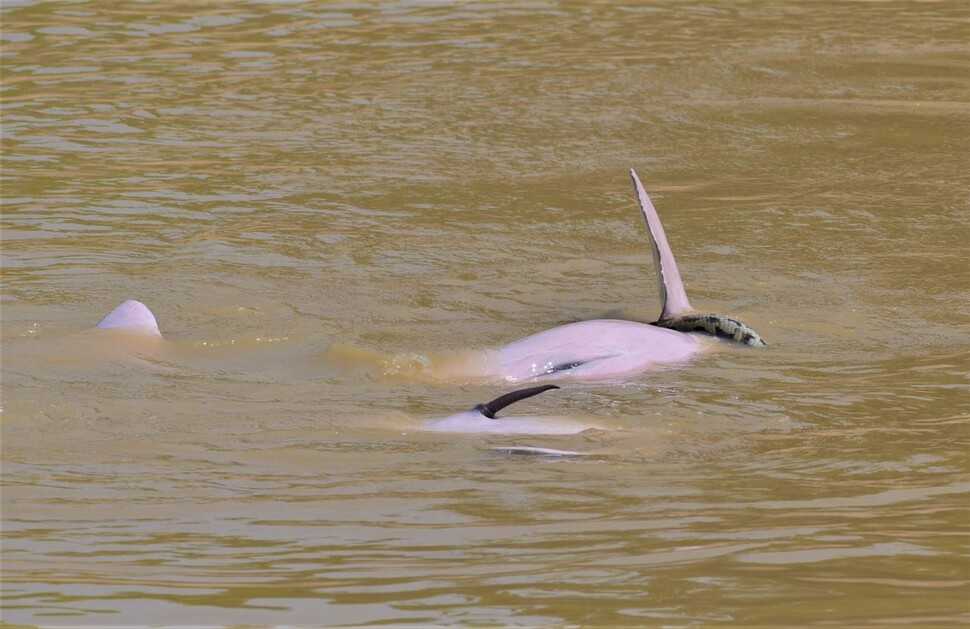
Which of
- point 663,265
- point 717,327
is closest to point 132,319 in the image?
point 663,265

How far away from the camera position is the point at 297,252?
806 centimetres

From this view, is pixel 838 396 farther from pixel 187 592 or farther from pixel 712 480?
pixel 187 592

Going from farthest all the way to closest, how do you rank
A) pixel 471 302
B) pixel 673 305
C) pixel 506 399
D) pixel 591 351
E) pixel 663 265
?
pixel 471 302, pixel 673 305, pixel 663 265, pixel 591 351, pixel 506 399

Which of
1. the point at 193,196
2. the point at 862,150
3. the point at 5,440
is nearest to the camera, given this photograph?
the point at 5,440

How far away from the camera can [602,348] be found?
640 centimetres

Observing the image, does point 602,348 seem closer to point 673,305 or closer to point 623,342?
point 623,342

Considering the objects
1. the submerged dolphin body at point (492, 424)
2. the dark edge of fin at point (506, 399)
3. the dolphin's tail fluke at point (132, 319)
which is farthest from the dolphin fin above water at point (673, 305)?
the dolphin's tail fluke at point (132, 319)

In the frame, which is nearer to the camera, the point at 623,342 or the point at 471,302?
the point at 623,342

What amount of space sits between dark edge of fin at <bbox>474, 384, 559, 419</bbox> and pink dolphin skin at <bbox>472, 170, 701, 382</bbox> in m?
0.81

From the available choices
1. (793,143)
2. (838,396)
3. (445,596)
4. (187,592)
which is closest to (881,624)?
(445,596)

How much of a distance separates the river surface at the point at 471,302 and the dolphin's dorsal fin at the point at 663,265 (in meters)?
0.42

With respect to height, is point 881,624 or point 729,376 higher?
point 881,624

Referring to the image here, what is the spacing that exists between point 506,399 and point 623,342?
52.0 inches

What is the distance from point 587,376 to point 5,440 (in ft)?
7.90
